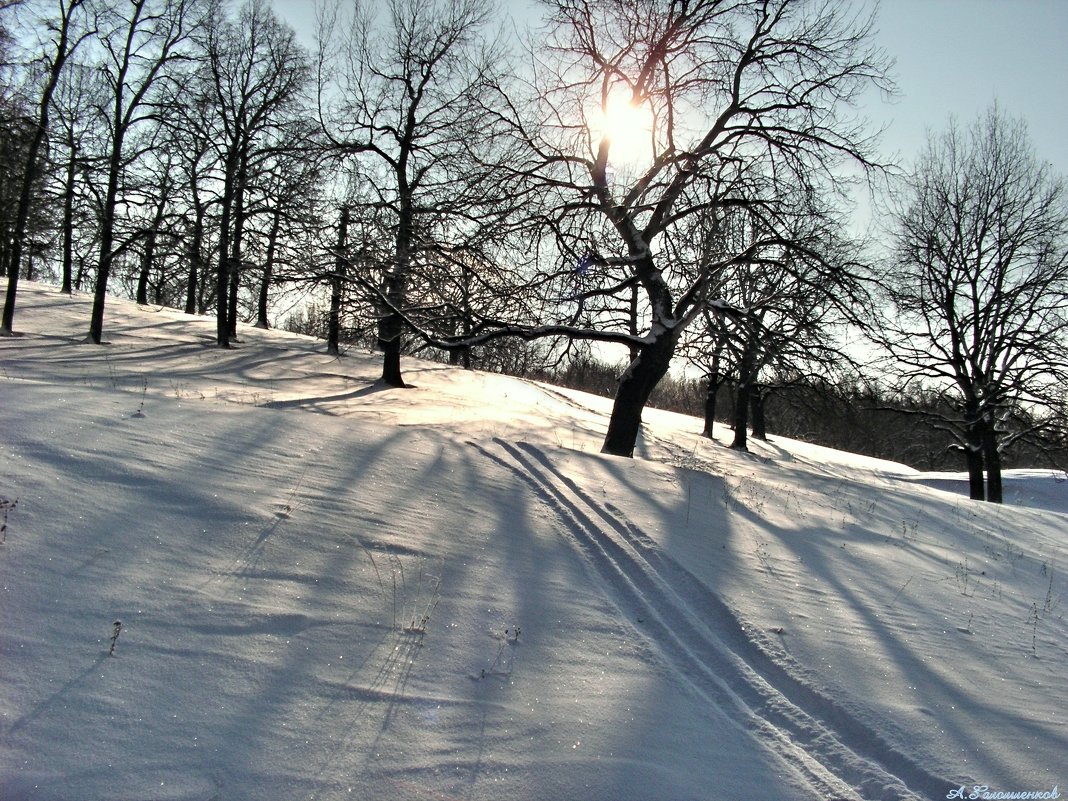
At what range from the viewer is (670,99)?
11242mm

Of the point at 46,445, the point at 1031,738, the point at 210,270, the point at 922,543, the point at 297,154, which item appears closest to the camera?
the point at 1031,738

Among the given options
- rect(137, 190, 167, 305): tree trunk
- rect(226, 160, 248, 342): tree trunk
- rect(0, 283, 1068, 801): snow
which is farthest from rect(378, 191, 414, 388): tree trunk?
rect(137, 190, 167, 305): tree trunk

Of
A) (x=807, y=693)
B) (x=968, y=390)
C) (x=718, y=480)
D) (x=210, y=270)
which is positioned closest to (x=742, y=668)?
(x=807, y=693)

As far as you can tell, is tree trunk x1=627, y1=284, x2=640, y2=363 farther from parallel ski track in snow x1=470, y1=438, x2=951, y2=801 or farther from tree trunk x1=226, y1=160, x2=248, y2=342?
tree trunk x1=226, y1=160, x2=248, y2=342

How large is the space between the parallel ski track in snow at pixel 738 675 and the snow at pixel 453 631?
2 centimetres

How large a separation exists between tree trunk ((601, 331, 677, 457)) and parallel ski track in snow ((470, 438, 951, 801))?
4954 mm

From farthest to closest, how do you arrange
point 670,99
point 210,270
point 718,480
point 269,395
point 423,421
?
point 210,270 → point 269,395 → point 423,421 → point 670,99 → point 718,480

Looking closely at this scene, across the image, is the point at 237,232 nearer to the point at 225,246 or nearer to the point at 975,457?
the point at 225,246

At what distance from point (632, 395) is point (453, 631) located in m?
7.84

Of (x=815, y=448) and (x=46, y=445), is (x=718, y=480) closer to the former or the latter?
(x=46, y=445)

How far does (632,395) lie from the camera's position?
11.4 metres

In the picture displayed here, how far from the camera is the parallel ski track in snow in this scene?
333cm

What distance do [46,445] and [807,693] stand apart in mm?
5754

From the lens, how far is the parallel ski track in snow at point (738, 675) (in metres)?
3.33
